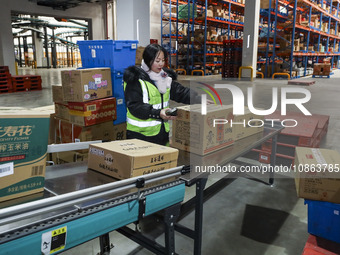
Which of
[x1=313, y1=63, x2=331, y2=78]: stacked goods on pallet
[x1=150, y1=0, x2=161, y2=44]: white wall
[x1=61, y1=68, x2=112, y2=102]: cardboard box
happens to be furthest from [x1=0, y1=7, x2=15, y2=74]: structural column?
[x1=313, y1=63, x2=331, y2=78]: stacked goods on pallet

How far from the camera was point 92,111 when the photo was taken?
3734 mm

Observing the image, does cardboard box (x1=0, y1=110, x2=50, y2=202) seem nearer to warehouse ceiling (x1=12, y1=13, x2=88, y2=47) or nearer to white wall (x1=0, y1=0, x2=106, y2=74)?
white wall (x1=0, y1=0, x2=106, y2=74)

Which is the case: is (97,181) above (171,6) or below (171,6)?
below

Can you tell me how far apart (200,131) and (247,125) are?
77 cm

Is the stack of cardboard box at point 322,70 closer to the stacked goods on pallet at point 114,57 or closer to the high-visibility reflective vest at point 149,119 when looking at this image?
the stacked goods on pallet at point 114,57

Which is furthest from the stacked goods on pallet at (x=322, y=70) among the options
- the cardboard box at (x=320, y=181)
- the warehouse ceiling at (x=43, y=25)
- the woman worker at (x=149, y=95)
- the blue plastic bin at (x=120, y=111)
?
the warehouse ceiling at (x=43, y=25)

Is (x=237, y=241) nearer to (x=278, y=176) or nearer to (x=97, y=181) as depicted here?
(x=97, y=181)

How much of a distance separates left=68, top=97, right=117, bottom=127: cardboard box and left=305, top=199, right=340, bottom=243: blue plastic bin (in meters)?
2.66

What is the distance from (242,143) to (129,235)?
1.24 metres

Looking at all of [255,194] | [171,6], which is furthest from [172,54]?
[255,194]

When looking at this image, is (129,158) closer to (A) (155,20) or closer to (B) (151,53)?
(B) (151,53)

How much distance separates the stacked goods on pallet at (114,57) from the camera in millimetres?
3944

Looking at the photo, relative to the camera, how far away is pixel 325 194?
2.20 m

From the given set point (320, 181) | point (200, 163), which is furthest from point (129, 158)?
point (320, 181)
